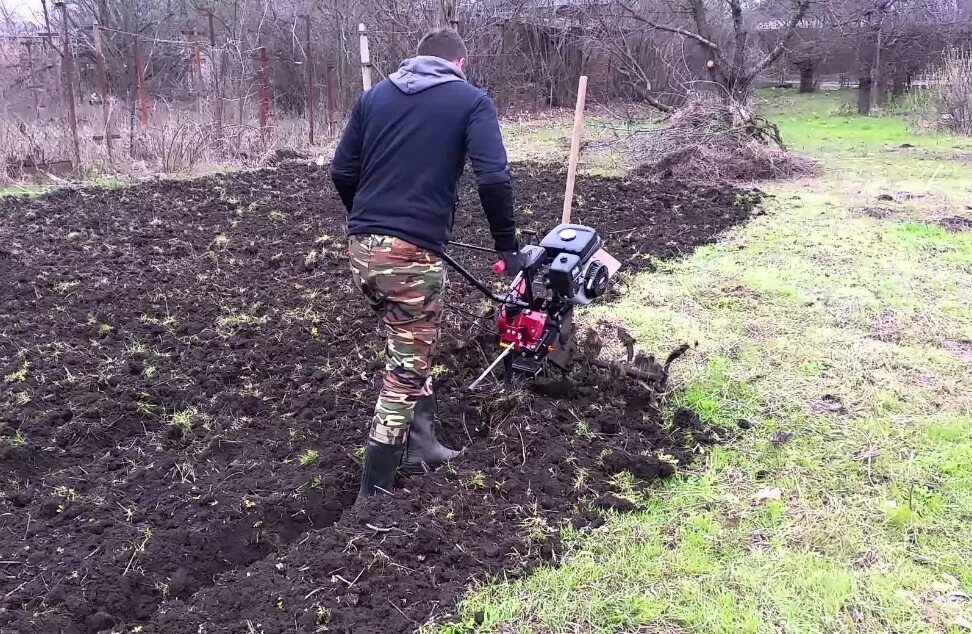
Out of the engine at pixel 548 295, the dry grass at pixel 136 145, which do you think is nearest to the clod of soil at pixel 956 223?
the engine at pixel 548 295

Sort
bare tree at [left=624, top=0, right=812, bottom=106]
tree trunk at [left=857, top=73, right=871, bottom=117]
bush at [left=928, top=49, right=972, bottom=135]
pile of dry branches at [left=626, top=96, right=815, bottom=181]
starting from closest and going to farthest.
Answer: pile of dry branches at [left=626, top=96, right=815, bottom=181] → bare tree at [left=624, top=0, right=812, bottom=106] → bush at [left=928, top=49, right=972, bottom=135] → tree trunk at [left=857, top=73, right=871, bottom=117]

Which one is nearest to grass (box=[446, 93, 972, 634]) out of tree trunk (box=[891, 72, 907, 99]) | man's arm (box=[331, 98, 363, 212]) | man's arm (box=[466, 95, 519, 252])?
man's arm (box=[466, 95, 519, 252])

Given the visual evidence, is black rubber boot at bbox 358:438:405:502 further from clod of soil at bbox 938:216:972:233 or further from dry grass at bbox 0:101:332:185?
dry grass at bbox 0:101:332:185

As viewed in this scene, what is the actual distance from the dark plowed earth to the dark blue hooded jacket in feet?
3.93

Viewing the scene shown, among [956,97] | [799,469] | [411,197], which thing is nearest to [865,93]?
[956,97]

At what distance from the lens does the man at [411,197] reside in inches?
126

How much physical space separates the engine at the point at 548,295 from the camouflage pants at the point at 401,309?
61 cm

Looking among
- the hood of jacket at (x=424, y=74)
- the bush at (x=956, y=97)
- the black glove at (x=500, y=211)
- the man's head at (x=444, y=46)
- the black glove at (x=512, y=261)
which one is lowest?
the black glove at (x=512, y=261)

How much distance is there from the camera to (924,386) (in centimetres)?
452

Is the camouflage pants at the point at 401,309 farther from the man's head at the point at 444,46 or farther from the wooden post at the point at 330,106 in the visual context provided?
the wooden post at the point at 330,106

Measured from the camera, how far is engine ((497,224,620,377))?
3.84m

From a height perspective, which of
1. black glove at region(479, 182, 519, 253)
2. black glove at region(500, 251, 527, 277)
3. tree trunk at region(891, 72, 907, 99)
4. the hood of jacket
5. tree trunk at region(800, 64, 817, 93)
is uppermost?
tree trunk at region(800, 64, 817, 93)

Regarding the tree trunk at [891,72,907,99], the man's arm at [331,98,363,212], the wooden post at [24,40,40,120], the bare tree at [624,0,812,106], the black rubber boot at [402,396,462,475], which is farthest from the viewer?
the tree trunk at [891,72,907,99]

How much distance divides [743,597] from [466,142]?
84.0 inches
